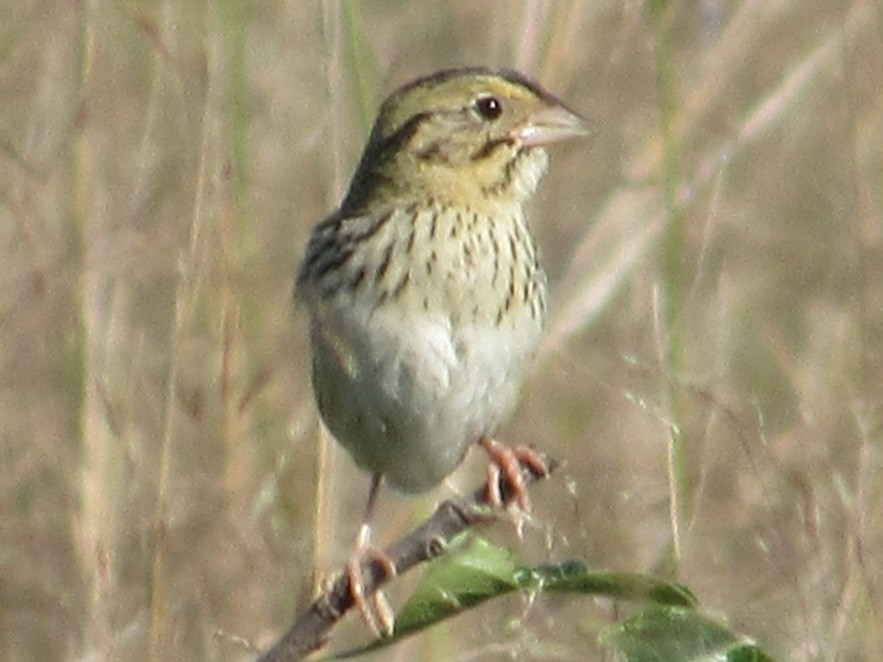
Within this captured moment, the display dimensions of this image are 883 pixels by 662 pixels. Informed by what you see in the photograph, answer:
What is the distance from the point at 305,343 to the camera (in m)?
3.21

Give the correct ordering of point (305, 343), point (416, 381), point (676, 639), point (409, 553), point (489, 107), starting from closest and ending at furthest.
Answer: point (676, 639), point (409, 553), point (416, 381), point (489, 107), point (305, 343)

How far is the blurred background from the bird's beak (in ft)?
0.57

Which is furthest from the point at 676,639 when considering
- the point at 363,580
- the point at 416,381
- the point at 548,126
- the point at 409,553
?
the point at 548,126

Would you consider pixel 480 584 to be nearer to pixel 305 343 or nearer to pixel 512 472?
pixel 512 472

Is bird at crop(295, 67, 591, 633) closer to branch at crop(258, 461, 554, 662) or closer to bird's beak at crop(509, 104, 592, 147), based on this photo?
bird's beak at crop(509, 104, 592, 147)

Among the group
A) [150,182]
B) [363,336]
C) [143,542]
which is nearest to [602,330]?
[150,182]

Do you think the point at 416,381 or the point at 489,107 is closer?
the point at 416,381

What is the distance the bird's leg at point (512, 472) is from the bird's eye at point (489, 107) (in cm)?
49

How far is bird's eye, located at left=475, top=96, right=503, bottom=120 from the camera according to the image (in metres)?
2.29

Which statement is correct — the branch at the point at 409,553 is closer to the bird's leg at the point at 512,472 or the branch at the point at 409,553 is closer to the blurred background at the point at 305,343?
the bird's leg at the point at 512,472

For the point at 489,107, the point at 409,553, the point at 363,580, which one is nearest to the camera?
the point at 409,553

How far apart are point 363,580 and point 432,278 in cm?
58

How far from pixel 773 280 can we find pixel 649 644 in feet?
8.49

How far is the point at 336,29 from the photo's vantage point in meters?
2.41
